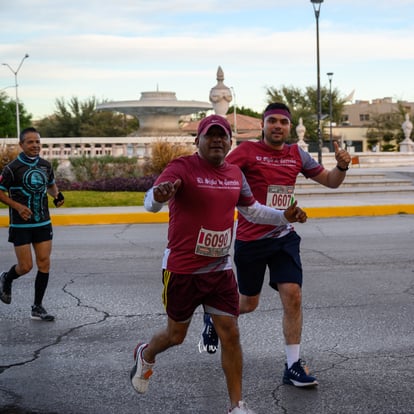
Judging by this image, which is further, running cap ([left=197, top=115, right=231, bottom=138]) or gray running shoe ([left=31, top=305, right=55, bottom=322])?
gray running shoe ([left=31, top=305, right=55, bottom=322])

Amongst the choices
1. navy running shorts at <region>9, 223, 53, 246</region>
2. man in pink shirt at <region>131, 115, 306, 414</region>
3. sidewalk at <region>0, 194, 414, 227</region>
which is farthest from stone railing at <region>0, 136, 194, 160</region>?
man in pink shirt at <region>131, 115, 306, 414</region>

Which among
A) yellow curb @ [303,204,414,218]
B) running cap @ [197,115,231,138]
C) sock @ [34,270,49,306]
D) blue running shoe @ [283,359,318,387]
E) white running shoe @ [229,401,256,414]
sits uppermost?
running cap @ [197,115,231,138]

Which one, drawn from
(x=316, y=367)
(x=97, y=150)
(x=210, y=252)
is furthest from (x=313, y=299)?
(x=97, y=150)

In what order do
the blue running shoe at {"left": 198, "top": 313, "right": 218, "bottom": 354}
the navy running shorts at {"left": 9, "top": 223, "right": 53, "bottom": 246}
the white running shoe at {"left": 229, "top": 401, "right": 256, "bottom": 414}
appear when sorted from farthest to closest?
the navy running shorts at {"left": 9, "top": 223, "right": 53, "bottom": 246} < the blue running shoe at {"left": 198, "top": 313, "right": 218, "bottom": 354} < the white running shoe at {"left": 229, "top": 401, "right": 256, "bottom": 414}

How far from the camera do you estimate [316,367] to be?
18.2 ft

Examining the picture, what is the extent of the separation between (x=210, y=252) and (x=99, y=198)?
51.3ft

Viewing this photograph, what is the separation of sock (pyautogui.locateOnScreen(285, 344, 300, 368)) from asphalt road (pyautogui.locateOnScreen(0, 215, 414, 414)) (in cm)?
17

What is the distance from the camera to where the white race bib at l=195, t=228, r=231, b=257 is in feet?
14.7

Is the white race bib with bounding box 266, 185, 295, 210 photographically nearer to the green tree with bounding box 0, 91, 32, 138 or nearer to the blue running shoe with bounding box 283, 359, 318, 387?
the blue running shoe with bounding box 283, 359, 318, 387

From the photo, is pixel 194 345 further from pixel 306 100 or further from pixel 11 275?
pixel 306 100

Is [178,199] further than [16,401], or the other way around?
[16,401]

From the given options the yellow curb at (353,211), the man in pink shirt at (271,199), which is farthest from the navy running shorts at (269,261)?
the yellow curb at (353,211)

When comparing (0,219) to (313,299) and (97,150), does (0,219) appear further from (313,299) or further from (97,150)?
(97,150)

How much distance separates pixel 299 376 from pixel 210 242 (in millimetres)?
1236
